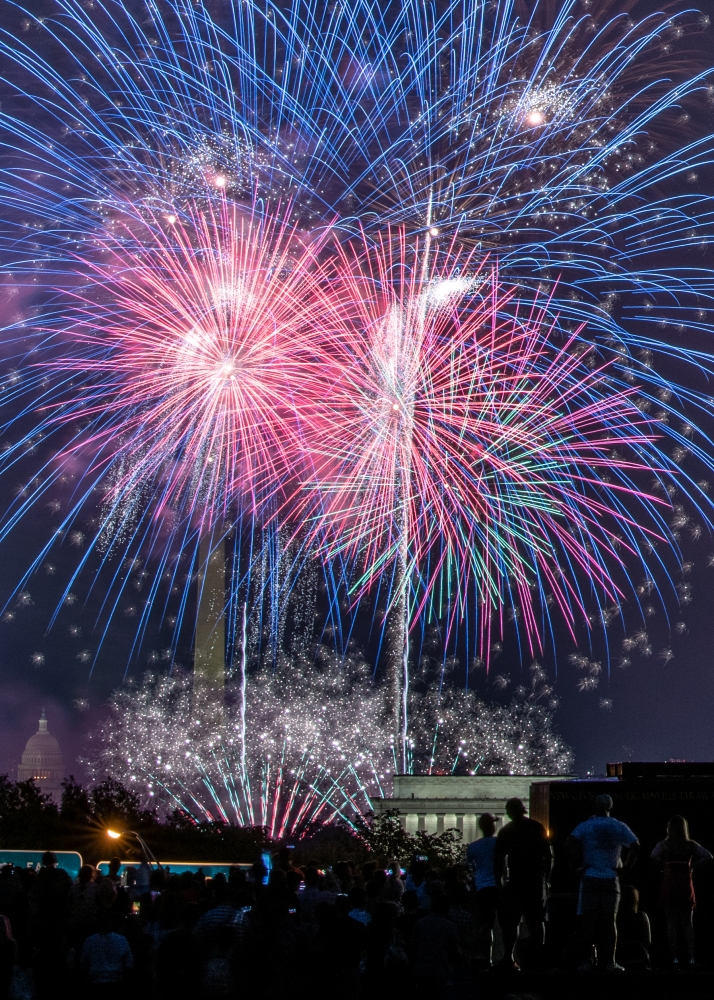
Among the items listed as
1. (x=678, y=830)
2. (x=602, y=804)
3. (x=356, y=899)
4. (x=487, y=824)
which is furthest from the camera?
(x=487, y=824)

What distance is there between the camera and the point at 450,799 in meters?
57.3

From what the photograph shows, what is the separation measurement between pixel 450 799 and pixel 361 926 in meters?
48.9

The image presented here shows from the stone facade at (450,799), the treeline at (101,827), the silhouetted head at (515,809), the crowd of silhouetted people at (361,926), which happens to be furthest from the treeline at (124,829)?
the silhouetted head at (515,809)

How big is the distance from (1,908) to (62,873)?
2167 mm

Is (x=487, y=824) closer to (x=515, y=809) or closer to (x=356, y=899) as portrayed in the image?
(x=515, y=809)

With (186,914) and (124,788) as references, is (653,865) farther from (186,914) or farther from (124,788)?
(124,788)

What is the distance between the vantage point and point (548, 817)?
18.1 metres

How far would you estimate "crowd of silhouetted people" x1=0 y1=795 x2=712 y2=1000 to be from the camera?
10336mm

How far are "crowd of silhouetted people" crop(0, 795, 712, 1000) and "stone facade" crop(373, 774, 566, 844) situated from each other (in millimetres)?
42303

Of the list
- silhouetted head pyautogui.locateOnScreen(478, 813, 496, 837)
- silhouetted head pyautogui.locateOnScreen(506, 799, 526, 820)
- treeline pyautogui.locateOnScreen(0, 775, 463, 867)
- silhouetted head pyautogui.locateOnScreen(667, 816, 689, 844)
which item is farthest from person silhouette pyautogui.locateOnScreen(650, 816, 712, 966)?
treeline pyautogui.locateOnScreen(0, 775, 463, 867)

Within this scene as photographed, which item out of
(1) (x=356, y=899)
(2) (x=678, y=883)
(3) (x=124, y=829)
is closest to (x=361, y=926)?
(1) (x=356, y=899)

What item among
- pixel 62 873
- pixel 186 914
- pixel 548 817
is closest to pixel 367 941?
pixel 186 914

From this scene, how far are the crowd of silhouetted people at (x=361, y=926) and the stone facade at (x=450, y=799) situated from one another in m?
42.3

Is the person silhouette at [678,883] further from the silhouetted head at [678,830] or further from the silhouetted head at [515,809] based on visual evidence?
the silhouetted head at [515,809]
